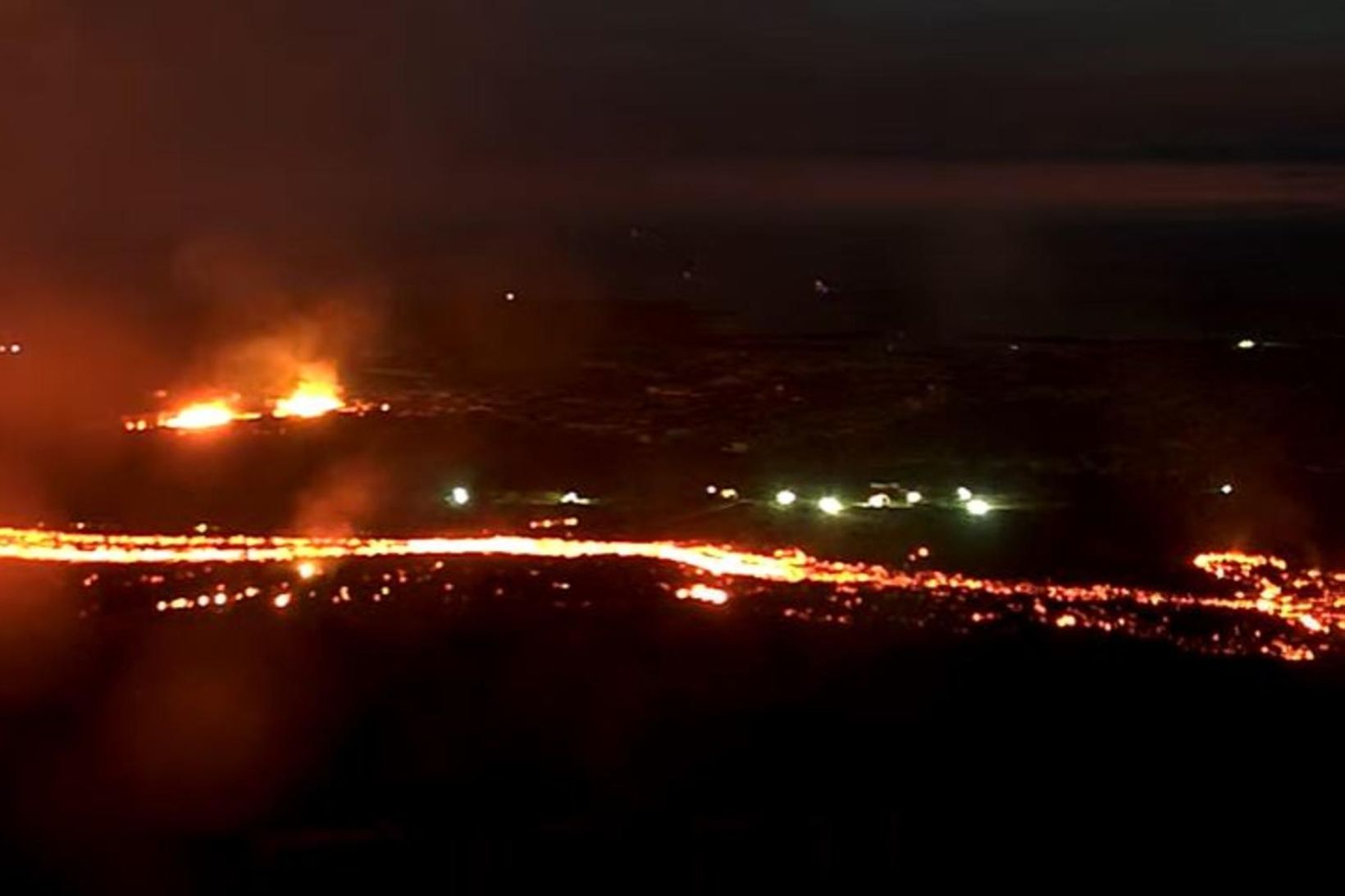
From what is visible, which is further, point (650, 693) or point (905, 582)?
point (905, 582)

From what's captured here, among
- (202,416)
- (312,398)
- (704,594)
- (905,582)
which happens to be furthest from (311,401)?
(905,582)

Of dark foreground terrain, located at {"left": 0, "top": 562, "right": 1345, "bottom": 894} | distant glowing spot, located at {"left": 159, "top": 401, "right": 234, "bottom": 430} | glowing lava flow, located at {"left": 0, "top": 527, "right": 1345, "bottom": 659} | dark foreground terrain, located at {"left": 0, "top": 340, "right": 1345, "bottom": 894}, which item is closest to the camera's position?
dark foreground terrain, located at {"left": 0, "top": 562, "right": 1345, "bottom": 894}

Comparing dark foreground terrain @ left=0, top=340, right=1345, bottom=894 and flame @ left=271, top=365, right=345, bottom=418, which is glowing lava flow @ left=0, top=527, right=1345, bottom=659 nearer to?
dark foreground terrain @ left=0, top=340, right=1345, bottom=894

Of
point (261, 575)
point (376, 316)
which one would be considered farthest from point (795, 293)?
point (261, 575)

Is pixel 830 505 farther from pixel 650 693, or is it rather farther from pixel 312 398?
pixel 312 398

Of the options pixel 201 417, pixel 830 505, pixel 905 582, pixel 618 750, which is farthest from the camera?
pixel 201 417

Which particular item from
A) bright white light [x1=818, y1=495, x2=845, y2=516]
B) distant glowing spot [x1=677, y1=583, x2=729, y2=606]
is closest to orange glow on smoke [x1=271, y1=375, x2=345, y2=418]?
bright white light [x1=818, y1=495, x2=845, y2=516]

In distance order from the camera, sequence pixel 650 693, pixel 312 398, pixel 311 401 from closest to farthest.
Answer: pixel 650 693 → pixel 311 401 → pixel 312 398
